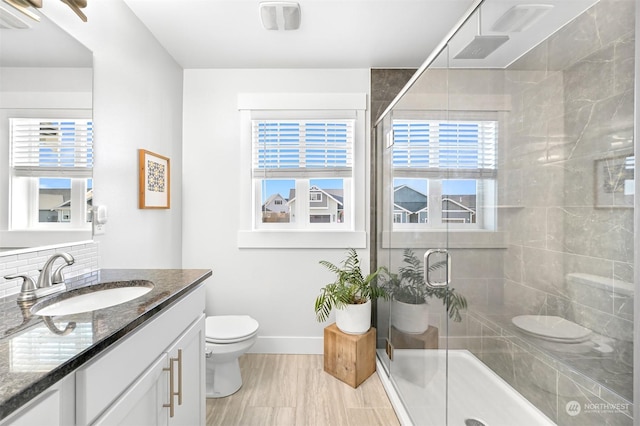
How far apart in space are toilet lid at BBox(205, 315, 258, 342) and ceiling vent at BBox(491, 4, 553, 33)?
1.97 m

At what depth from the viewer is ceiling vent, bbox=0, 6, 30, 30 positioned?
39.0 inches

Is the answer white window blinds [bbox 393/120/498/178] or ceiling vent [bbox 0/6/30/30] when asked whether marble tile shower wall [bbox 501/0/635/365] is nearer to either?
white window blinds [bbox 393/120/498/178]

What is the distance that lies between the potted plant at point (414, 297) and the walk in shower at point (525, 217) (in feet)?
0.04

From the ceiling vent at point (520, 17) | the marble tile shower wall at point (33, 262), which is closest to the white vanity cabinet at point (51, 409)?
the marble tile shower wall at point (33, 262)

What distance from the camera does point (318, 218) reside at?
8.24 ft

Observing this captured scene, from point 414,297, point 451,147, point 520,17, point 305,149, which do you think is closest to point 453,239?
point 451,147

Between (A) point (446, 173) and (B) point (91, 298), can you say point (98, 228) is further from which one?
(A) point (446, 173)

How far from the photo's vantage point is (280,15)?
1768 mm

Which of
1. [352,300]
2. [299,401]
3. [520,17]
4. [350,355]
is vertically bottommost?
[299,401]

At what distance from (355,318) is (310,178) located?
3.81 ft

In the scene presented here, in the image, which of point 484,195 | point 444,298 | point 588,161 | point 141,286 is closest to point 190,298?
point 141,286

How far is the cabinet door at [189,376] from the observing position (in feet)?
3.46

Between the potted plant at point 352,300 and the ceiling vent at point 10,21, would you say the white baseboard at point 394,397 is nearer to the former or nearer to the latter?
the potted plant at point 352,300

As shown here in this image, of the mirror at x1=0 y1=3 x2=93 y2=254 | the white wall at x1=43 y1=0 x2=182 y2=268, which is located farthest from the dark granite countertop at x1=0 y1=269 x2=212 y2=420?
the white wall at x1=43 y1=0 x2=182 y2=268
